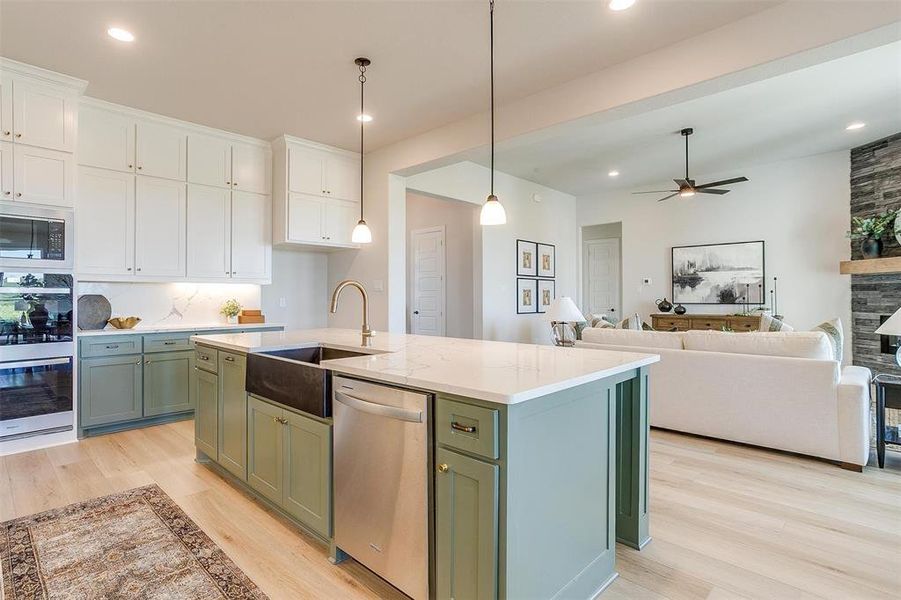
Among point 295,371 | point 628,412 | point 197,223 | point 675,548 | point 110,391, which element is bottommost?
point 675,548

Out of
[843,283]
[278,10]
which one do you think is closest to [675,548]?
[278,10]

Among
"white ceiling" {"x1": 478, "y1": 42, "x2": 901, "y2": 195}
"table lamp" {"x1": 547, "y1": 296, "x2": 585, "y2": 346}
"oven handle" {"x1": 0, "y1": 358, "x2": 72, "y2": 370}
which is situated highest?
"white ceiling" {"x1": 478, "y1": 42, "x2": 901, "y2": 195}

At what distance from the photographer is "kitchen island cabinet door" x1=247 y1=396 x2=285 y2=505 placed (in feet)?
7.64

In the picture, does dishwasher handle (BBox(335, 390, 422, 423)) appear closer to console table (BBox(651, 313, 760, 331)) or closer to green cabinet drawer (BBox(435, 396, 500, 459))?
green cabinet drawer (BBox(435, 396, 500, 459))

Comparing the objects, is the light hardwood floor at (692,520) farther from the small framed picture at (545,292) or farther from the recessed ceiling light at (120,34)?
the small framed picture at (545,292)

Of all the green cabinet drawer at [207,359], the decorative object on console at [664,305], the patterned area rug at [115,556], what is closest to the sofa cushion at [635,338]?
the green cabinet drawer at [207,359]

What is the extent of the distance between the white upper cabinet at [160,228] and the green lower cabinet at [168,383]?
79 centimetres

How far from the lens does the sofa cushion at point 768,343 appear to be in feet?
10.3

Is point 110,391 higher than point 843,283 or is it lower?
lower

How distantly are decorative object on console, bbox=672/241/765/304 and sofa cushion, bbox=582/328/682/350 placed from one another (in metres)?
3.68

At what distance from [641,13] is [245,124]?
363 centimetres

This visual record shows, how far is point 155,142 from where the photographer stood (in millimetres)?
4219

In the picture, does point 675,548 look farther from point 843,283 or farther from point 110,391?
point 843,283

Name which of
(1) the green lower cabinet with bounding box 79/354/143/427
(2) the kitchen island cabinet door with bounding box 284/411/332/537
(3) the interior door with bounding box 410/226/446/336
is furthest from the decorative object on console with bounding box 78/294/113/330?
(3) the interior door with bounding box 410/226/446/336
